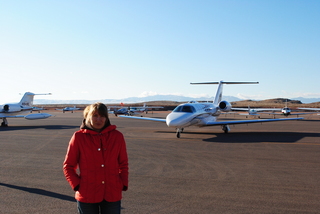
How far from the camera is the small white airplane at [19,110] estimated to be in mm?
26969

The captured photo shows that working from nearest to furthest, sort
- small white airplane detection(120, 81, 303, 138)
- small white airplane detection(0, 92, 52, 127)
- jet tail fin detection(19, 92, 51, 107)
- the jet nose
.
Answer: the jet nose < small white airplane detection(120, 81, 303, 138) < small white airplane detection(0, 92, 52, 127) < jet tail fin detection(19, 92, 51, 107)

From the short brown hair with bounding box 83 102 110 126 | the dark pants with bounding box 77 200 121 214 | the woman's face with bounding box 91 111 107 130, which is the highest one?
the short brown hair with bounding box 83 102 110 126

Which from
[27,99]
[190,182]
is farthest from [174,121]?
[27,99]

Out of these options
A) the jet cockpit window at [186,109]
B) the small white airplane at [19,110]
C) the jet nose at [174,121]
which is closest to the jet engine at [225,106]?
the jet cockpit window at [186,109]

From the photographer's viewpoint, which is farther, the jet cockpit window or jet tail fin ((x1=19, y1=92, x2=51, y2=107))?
jet tail fin ((x1=19, y1=92, x2=51, y2=107))

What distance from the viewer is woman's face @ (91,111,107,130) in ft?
11.3

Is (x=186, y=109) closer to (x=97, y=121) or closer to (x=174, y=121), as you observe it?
(x=174, y=121)

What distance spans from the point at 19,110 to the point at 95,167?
28832 mm

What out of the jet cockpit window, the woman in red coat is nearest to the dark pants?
the woman in red coat

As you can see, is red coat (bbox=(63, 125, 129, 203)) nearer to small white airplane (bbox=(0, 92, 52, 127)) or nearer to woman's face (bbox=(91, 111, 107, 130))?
woman's face (bbox=(91, 111, 107, 130))

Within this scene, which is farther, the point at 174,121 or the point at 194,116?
the point at 194,116

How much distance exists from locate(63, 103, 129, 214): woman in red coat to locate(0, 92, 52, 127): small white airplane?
25.3 meters

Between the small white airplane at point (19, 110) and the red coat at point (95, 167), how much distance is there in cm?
2528

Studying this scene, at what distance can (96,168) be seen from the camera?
11.0 feet
